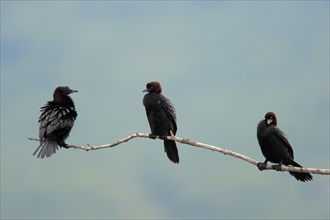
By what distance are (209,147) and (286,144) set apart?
207cm

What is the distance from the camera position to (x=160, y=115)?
8.99 metres

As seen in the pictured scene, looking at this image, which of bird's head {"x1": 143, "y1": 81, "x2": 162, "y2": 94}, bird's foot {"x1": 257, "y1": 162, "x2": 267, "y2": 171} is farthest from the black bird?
bird's head {"x1": 143, "y1": 81, "x2": 162, "y2": 94}

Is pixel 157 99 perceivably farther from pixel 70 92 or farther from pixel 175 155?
pixel 70 92

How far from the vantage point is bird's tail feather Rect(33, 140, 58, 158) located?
341 inches

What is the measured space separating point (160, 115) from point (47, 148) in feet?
7.02

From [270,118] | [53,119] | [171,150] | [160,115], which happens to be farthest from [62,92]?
[270,118]

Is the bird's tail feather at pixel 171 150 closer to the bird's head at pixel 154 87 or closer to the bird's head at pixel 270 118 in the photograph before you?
the bird's head at pixel 154 87

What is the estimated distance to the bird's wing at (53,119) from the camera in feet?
29.5

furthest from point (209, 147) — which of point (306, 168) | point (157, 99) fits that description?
point (157, 99)

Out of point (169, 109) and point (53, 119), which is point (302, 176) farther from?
point (53, 119)

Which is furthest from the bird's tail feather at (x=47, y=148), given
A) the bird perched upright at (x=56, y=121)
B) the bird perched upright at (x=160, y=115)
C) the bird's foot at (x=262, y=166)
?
the bird's foot at (x=262, y=166)

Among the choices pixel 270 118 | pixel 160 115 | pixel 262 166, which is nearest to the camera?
pixel 262 166

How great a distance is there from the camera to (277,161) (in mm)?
8711

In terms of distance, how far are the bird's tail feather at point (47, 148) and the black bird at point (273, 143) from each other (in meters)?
3.73
